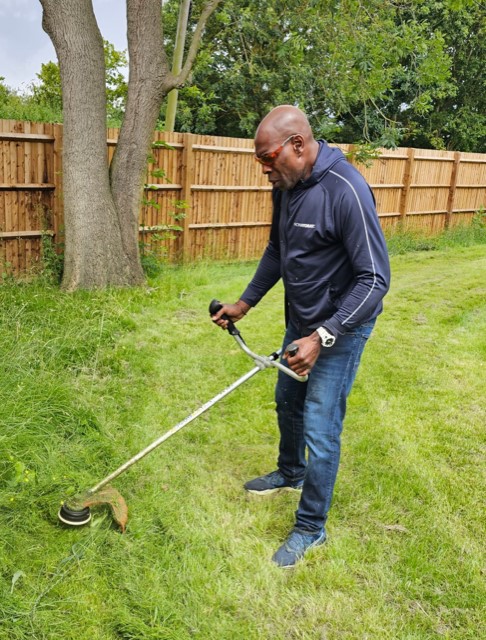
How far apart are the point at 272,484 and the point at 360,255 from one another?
1.58 metres

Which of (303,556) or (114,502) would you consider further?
(114,502)

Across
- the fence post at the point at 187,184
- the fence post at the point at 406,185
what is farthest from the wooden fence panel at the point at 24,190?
the fence post at the point at 406,185

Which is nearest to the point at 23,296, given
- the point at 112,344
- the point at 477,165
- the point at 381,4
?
the point at 112,344

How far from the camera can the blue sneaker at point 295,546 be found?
3000mm

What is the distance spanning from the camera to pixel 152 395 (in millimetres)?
4840

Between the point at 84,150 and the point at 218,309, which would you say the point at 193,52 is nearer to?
the point at 84,150

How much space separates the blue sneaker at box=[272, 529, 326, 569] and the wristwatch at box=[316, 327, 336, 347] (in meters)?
1.00

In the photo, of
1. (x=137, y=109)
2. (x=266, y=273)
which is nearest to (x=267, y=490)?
(x=266, y=273)

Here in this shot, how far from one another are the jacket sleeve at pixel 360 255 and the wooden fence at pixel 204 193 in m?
5.58

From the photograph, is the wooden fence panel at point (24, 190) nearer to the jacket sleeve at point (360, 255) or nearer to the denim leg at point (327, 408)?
the denim leg at point (327, 408)

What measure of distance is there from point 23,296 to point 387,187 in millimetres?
8797

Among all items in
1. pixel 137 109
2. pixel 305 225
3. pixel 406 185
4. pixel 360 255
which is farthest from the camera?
pixel 406 185

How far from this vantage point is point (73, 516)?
2.99m

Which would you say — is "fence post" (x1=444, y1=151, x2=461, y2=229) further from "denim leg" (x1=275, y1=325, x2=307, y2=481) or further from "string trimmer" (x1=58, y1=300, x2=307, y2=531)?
"string trimmer" (x1=58, y1=300, x2=307, y2=531)
